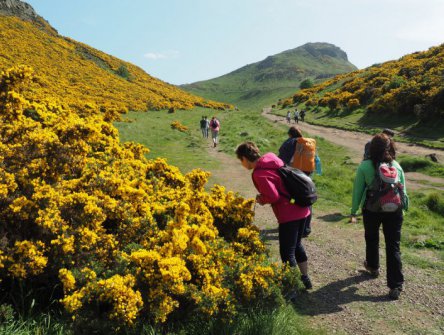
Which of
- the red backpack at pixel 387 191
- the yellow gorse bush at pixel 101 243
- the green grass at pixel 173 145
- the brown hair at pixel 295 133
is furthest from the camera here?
the green grass at pixel 173 145

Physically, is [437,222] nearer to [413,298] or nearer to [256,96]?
[413,298]

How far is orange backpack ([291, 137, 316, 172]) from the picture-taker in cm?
769

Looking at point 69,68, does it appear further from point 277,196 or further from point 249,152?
point 277,196

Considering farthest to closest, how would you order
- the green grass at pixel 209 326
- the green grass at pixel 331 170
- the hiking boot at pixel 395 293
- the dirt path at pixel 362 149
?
the dirt path at pixel 362 149, the green grass at pixel 331 170, the hiking boot at pixel 395 293, the green grass at pixel 209 326

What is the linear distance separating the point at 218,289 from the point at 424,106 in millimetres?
28947

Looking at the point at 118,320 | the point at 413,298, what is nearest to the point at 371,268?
the point at 413,298

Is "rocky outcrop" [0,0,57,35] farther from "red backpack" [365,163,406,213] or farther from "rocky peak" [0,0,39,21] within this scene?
"red backpack" [365,163,406,213]

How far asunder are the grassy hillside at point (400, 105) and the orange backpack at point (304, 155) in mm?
18928

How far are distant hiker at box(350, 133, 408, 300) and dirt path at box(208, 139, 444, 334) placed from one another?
0.40 meters

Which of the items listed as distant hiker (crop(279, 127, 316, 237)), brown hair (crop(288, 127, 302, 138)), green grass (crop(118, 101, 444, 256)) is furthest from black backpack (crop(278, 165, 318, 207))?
green grass (crop(118, 101, 444, 256))

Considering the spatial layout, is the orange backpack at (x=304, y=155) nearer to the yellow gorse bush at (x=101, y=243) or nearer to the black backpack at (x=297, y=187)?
the yellow gorse bush at (x=101, y=243)

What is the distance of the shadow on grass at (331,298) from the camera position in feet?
17.6

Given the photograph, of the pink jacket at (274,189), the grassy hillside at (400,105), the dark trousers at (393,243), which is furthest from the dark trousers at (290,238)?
the grassy hillside at (400,105)

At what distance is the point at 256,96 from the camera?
4897 inches
